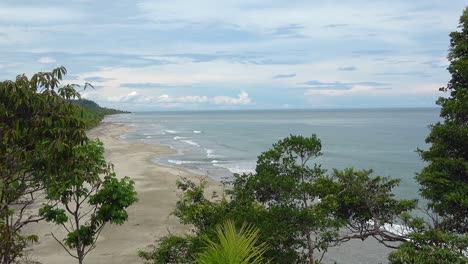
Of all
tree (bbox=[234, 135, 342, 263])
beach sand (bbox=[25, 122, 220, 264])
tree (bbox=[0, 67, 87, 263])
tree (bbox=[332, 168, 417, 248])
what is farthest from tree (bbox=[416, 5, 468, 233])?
beach sand (bbox=[25, 122, 220, 264])

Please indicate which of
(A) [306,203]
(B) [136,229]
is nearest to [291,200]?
(A) [306,203]

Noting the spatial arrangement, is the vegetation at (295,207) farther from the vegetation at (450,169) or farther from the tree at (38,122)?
the tree at (38,122)

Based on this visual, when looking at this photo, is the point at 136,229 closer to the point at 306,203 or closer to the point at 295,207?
the point at 306,203

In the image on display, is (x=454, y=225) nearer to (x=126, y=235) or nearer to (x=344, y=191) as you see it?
(x=344, y=191)

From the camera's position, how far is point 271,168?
10.1 m

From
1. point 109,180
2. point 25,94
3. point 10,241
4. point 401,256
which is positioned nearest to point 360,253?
point 401,256

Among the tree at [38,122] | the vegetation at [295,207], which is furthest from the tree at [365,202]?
the tree at [38,122]

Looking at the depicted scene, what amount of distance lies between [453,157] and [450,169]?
1.34 feet

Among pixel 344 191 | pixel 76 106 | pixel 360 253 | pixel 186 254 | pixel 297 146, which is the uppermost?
pixel 76 106

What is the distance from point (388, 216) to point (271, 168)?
272 centimetres

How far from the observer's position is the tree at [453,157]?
9148mm

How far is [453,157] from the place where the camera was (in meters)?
9.70

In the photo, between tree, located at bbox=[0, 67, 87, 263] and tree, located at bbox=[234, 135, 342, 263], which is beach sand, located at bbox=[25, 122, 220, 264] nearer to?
tree, located at bbox=[234, 135, 342, 263]

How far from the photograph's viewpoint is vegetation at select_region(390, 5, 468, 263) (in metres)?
8.32
